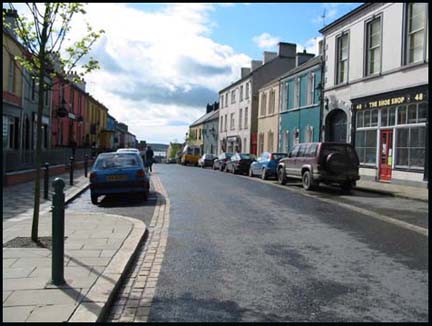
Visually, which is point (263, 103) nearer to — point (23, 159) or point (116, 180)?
point (23, 159)

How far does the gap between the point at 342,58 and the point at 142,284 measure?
24.8m

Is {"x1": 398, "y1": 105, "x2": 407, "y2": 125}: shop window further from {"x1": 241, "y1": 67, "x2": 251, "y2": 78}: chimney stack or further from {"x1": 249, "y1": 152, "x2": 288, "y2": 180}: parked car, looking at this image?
{"x1": 241, "y1": 67, "x2": 251, "y2": 78}: chimney stack

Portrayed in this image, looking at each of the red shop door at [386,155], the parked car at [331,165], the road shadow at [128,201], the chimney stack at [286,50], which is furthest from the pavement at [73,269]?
the chimney stack at [286,50]

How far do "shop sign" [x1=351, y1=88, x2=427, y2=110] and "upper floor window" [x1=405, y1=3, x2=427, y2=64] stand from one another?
1.49 metres

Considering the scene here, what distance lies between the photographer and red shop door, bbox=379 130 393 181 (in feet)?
74.3

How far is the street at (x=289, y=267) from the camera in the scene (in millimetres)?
4902

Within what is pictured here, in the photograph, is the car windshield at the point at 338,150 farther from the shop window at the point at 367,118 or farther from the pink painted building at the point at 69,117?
the pink painted building at the point at 69,117

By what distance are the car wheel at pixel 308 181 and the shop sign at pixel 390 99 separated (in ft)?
19.0

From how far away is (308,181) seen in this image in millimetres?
19234

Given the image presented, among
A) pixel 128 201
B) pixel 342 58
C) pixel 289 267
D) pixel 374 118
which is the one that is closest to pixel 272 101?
pixel 342 58

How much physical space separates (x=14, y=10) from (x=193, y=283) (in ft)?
14.4

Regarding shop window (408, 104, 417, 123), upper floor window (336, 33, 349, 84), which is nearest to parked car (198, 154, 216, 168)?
upper floor window (336, 33, 349, 84)

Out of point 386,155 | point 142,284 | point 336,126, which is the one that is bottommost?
point 142,284

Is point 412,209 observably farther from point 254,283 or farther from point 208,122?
point 208,122
